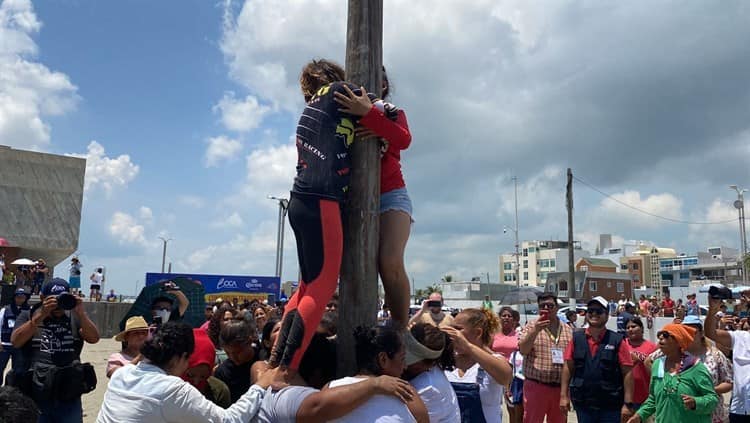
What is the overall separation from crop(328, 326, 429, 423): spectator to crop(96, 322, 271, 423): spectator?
1.62 ft

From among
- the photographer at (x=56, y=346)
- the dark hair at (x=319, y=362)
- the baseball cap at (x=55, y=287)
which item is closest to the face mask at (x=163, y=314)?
the photographer at (x=56, y=346)

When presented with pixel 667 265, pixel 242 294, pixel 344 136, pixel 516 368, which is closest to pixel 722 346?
pixel 516 368

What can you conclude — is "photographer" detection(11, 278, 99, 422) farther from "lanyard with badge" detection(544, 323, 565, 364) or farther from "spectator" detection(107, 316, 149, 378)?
"lanyard with badge" detection(544, 323, 565, 364)

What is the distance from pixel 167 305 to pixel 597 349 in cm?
425

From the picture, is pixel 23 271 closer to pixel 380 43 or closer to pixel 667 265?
pixel 380 43

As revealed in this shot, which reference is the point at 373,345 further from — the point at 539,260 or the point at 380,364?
the point at 539,260

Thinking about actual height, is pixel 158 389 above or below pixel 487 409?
above

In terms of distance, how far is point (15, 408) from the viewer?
2.36 m

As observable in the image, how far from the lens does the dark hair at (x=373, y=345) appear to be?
2.87 meters

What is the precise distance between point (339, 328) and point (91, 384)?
352 centimetres

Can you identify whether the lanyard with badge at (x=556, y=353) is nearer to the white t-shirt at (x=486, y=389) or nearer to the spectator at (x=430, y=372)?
the white t-shirt at (x=486, y=389)

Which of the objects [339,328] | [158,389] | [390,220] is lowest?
[158,389]

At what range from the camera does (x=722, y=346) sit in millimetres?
6840

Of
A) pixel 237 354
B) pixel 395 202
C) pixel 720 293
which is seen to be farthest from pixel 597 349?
pixel 395 202
